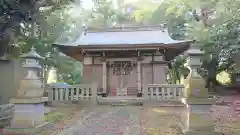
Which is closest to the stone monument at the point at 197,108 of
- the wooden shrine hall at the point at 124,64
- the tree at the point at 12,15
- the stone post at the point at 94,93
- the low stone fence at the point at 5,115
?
the low stone fence at the point at 5,115

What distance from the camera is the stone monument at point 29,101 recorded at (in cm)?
618

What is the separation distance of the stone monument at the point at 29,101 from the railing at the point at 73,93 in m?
5.36

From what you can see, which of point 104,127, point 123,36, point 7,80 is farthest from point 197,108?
point 123,36

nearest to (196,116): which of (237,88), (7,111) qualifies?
(7,111)

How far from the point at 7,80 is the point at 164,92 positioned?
24.3 ft

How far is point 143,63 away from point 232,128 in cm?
968

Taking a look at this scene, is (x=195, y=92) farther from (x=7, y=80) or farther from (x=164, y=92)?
(x=7, y=80)

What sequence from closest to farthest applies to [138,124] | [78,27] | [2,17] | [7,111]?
[138,124] < [7,111] < [2,17] < [78,27]

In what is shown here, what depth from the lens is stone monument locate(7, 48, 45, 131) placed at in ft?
20.3

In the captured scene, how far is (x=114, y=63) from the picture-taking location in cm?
1600

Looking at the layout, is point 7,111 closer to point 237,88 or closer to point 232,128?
point 232,128

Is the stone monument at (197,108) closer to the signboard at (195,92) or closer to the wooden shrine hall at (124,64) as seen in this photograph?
the signboard at (195,92)

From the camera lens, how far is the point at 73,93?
39.3 feet

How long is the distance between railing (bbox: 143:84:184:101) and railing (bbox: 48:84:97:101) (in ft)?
9.23
